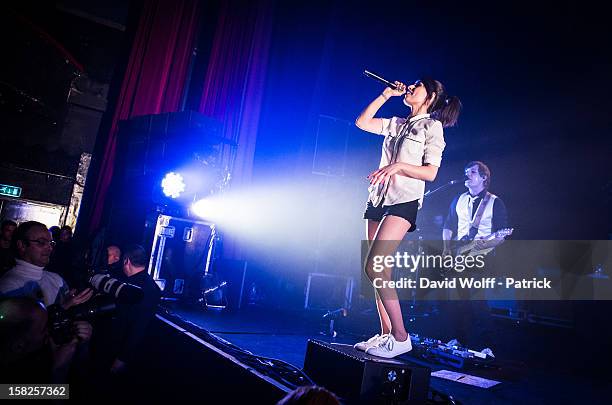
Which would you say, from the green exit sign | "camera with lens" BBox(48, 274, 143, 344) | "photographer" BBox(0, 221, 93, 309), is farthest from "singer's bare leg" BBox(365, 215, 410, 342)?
the green exit sign

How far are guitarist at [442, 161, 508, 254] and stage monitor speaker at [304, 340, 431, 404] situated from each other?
363 centimetres

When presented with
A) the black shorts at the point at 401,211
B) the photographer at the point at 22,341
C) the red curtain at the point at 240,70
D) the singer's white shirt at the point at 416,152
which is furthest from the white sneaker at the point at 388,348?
the red curtain at the point at 240,70

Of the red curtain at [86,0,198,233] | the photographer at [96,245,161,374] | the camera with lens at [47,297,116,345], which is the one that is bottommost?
the photographer at [96,245,161,374]

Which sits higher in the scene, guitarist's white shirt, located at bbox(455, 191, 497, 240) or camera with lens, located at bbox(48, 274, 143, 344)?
guitarist's white shirt, located at bbox(455, 191, 497, 240)

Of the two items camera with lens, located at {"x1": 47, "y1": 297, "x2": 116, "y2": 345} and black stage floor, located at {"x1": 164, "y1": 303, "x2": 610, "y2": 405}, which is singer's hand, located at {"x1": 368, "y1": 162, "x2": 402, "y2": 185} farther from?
camera with lens, located at {"x1": 47, "y1": 297, "x2": 116, "y2": 345}

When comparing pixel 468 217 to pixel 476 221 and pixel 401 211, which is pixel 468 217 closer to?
pixel 476 221

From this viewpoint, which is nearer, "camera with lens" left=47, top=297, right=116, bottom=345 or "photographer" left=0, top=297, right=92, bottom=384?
"photographer" left=0, top=297, right=92, bottom=384

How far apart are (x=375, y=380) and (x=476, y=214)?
3.95 m

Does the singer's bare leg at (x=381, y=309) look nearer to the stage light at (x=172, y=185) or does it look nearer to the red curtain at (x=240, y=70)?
the stage light at (x=172, y=185)

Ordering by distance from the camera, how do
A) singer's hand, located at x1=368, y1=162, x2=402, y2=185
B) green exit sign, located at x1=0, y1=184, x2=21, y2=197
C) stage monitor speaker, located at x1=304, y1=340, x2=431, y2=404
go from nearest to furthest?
stage monitor speaker, located at x1=304, y1=340, x2=431, y2=404
singer's hand, located at x1=368, y1=162, x2=402, y2=185
green exit sign, located at x1=0, y1=184, x2=21, y2=197

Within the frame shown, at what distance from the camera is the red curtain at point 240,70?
852cm

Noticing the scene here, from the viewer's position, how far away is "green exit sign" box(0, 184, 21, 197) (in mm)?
6832

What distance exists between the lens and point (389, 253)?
226cm

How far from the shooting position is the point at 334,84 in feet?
26.2
